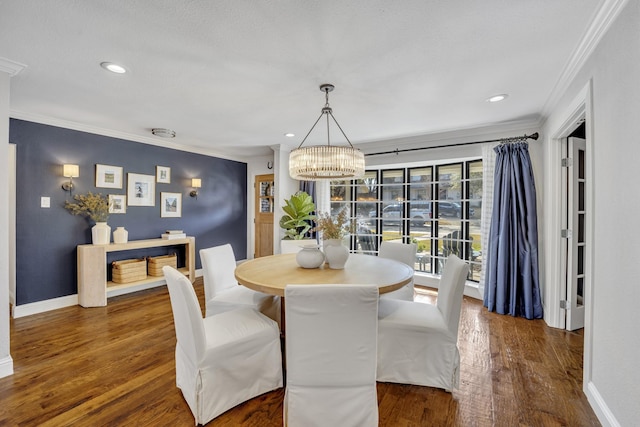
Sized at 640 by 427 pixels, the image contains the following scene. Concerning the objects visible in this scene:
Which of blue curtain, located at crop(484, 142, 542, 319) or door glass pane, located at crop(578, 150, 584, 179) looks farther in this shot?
blue curtain, located at crop(484, 142, 542, 319)

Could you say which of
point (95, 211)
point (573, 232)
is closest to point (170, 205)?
point (95, 211)

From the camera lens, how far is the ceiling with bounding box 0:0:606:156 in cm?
156

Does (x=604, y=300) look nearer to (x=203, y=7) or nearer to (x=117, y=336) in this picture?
(x=203, y=7)

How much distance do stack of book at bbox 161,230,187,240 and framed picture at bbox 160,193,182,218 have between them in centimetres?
30

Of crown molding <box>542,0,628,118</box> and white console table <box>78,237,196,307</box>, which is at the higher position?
crown molding <box>542,0,628,118</box>

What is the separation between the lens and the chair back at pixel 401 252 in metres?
3.13

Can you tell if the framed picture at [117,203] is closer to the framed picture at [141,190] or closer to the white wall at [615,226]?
the framed picture at [141,190]

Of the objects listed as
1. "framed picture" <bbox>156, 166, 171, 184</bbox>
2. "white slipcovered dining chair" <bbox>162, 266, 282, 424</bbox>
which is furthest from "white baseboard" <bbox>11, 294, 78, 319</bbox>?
"white slipcovered dining chair" <bbox>162, 266, 282, 424</bbox>

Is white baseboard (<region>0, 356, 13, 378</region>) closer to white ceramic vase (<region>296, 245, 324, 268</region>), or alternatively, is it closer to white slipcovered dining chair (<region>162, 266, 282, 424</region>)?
white slipcovered dining chair (<region>162, 266, 282, 424</region>)

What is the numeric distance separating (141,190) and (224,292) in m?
2.73

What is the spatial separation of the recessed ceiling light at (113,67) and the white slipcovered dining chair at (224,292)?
5.16ft

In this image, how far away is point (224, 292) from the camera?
2.61 metres

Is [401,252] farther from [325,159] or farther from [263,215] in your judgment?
[263,215]

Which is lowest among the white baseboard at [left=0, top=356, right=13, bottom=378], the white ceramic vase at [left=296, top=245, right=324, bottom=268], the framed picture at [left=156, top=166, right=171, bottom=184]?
the white baseboard at [left=0, top=356, right=13, bottom=378]
